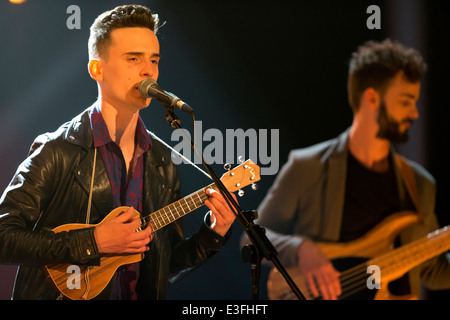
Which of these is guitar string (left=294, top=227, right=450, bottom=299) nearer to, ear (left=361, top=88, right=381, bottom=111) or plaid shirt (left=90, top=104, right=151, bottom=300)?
ear (left=361, top=88, right=381, bottom=111)

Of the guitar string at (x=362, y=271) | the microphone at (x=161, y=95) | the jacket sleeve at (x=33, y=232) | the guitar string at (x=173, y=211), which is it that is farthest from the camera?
the guitar string at (x=362, y=271)

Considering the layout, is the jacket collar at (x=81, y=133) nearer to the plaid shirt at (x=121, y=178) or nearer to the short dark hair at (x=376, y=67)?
the plaid shirt at (x=121, y=178)

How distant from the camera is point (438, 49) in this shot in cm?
314

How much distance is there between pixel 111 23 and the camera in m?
2.53

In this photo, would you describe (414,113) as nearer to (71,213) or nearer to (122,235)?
(122,235)

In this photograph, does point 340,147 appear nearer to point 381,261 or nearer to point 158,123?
point 381,261

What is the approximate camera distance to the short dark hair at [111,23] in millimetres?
2527

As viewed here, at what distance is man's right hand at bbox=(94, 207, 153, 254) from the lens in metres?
2.30

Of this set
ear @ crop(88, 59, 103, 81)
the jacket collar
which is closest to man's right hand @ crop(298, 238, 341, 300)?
the jacket collar

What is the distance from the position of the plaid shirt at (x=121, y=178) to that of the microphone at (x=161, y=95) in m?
0.41

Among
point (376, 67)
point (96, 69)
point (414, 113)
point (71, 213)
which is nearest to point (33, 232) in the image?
point (71, 213)

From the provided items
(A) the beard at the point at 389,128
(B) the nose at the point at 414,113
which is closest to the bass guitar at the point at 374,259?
(A) the beard at the point at 389,128

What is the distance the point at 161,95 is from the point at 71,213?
785 millimetres
